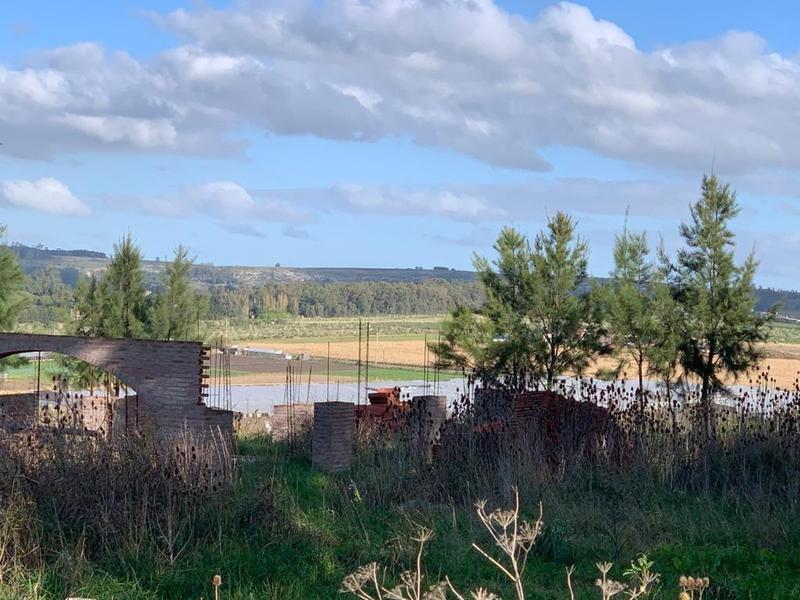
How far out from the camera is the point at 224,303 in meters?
117

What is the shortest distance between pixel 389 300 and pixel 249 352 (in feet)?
217

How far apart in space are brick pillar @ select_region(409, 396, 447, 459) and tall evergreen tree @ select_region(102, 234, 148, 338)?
541 inches

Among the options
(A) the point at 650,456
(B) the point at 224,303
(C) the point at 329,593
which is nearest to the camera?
(C) the point at 329,593

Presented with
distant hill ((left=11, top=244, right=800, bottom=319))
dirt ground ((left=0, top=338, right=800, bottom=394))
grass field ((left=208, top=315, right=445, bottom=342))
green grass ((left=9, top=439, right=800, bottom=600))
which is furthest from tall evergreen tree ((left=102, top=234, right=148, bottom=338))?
distant hill ((left=11, top=244, right=800, bottom=319))

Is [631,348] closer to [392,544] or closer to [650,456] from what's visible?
[650,456]

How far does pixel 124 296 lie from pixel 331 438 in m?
15.9

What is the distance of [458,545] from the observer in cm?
843

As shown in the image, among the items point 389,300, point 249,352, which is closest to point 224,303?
point 389,300

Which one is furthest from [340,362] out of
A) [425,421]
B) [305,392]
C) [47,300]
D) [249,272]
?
[249,272]

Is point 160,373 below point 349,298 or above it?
below

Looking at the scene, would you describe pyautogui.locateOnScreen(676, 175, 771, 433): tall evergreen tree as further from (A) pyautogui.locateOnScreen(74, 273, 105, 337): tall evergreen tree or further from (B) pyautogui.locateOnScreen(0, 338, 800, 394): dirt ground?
(A) pyautogui.locateOnScreen(74, 273, 105, 337): tall evergreen tree

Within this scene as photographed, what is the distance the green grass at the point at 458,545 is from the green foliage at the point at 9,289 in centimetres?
2093

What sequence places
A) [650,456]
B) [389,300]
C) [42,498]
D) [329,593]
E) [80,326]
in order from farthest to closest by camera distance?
[389,300] < [80,326] < [650,456] < [42,498] < [329,593]

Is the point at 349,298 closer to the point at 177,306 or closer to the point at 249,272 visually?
the point at 249,272
